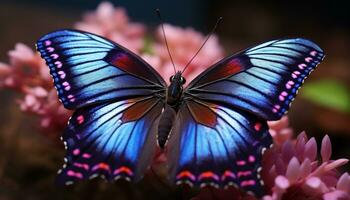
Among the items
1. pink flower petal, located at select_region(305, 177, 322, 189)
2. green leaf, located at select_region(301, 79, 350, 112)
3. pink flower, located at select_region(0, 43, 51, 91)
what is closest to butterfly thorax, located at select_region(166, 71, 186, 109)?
pink flower petal, located at select_region(305, 177, 322, 189)

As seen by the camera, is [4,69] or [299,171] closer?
[299,171]

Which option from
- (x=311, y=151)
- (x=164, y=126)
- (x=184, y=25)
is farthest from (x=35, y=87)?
(x=184, y=25)

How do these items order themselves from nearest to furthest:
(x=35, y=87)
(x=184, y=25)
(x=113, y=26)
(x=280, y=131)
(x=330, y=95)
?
(x=280, y=131), (x=35, y=87), (x=113, y=26), (x=330, y=95), (x=184, y=25)

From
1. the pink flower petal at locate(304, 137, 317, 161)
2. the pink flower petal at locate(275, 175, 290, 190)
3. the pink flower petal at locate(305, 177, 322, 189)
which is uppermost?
the pink flower petal at locate(304, 137, 317, 161)

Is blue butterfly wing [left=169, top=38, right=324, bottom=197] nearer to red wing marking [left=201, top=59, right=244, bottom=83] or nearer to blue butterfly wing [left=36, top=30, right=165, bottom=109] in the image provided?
red wing marking [left=201, top=59, right=244, bottom=83]

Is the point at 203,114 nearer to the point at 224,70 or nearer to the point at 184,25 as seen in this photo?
the point at 224,70

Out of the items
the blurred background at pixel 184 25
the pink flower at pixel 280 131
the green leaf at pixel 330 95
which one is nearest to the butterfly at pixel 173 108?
the pink flower at pixel 280 131

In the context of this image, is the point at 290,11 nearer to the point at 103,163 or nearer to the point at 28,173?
the point at 28,173
